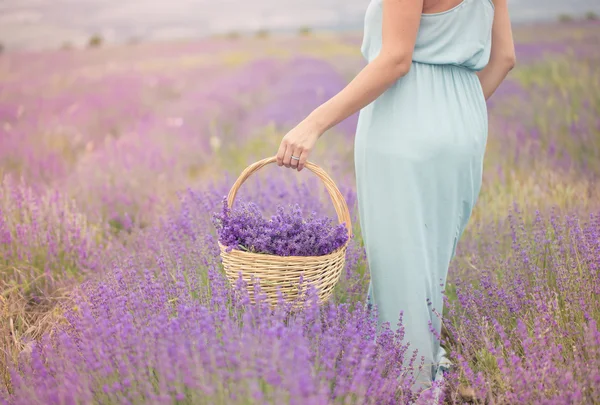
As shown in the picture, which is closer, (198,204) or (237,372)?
(237,372)

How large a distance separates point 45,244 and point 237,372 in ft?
7.20

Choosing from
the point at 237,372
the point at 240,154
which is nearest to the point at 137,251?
the point at 237,372

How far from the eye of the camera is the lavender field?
1.63 meters

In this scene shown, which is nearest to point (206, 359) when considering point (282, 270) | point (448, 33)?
point (282, 270)

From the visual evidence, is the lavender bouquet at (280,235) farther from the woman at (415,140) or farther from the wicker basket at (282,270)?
the woman at (415,140)

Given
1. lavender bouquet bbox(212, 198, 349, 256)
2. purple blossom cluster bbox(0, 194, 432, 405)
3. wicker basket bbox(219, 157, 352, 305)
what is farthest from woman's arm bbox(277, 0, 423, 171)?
purple blossom cluster bbox(0, 194, 432, 405)

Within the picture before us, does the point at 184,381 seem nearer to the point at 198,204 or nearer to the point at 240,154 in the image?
the point at 198,204

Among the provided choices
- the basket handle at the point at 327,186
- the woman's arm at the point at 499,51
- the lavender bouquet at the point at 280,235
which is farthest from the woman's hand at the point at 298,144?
the woman's arm at the point at 499,51

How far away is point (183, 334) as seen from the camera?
1715mm

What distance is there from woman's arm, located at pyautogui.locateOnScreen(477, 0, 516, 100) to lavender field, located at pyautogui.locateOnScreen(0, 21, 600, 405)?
0.71 meters

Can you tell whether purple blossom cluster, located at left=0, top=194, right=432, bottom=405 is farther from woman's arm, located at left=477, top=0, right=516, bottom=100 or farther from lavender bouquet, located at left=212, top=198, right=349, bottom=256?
woman's arm, located at left=477, top=0, right=516, bottom=100

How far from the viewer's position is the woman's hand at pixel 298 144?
1.92m

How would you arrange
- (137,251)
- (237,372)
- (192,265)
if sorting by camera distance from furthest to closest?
(137,251), (192,265), (237,372)

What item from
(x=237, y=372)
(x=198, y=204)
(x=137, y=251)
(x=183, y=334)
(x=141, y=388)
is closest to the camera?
(x=237, y=372)
